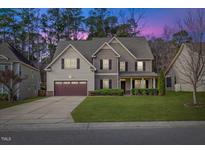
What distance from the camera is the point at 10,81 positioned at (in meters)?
21.3

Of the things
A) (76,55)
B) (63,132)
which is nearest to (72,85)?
(76,55)

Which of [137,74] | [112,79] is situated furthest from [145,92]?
[112,79]

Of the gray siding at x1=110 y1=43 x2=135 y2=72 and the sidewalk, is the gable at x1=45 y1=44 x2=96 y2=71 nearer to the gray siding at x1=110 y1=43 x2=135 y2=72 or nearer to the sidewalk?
the gray siding at x1=110 y1=43 x2=135 y2=72

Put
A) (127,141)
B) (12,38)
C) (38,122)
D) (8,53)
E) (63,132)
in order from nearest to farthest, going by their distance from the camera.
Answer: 1. (127,141)
2. (63,132)
3. (38,122)
4. (8,53)
5. (12,38)

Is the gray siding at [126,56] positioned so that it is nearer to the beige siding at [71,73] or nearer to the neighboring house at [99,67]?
the neighboring house at [99,67]

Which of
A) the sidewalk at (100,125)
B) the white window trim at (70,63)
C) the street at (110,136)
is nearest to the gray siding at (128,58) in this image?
the white window trim at (70,63)

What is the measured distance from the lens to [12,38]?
94.2 feet

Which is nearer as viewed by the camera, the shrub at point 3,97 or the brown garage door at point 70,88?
the shrub at point 3,97

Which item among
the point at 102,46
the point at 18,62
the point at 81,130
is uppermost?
the point at 102,46

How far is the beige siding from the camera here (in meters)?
25.6

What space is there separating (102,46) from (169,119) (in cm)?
1676

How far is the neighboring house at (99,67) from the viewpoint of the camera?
2555 cm
